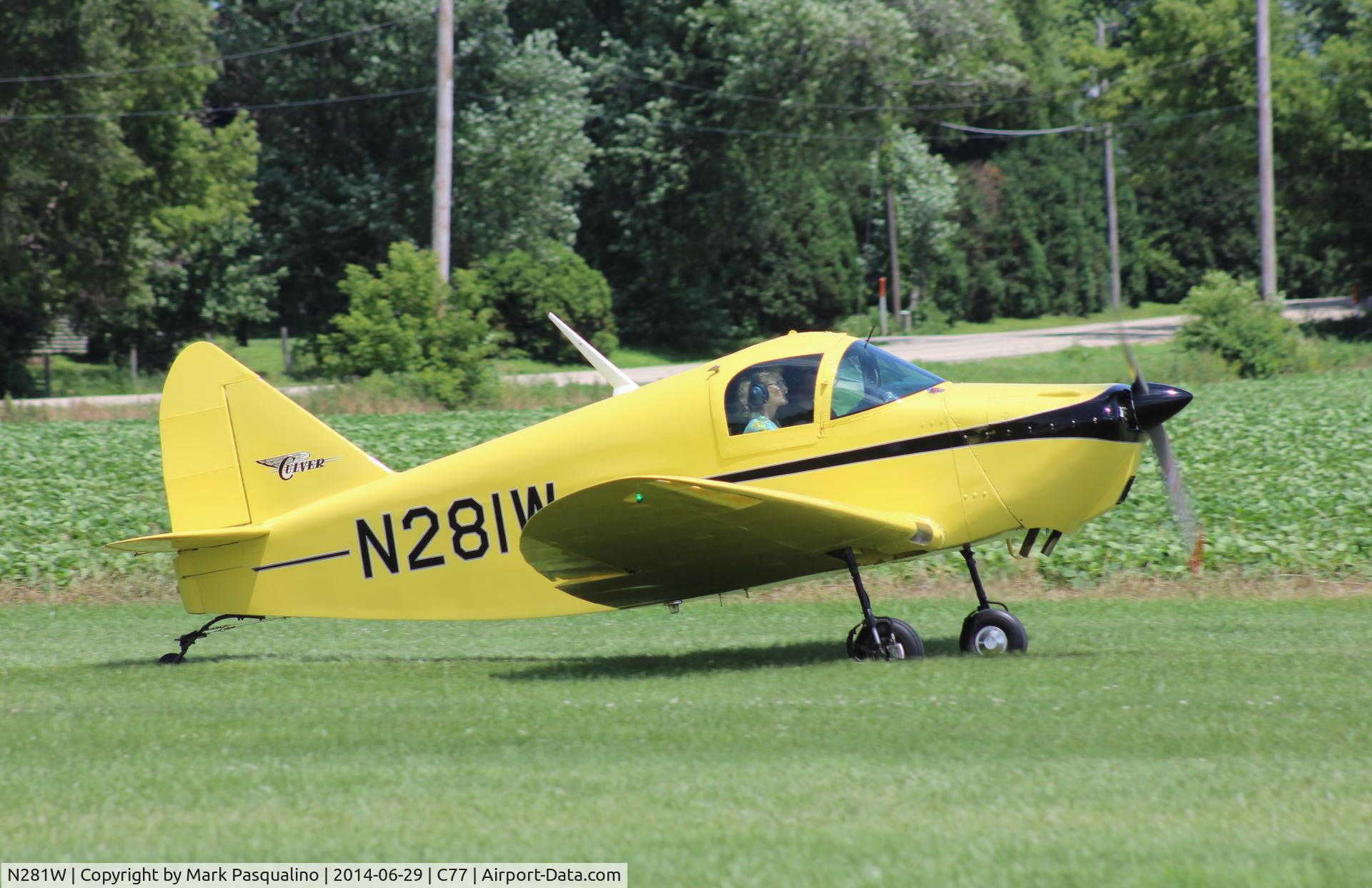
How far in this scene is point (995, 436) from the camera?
9.05 metres

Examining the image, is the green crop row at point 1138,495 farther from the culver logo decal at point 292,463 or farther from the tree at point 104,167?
the tree at point 104,167

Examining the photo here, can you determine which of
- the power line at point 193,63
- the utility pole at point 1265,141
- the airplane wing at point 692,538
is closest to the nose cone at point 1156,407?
the airplane wing at point 692,538

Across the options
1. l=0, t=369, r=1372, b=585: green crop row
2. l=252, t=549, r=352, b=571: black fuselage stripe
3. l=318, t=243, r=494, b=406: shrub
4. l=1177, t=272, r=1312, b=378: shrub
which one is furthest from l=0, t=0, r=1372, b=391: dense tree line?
l=252, t=549, r=352, b=571: black fuselage stripe

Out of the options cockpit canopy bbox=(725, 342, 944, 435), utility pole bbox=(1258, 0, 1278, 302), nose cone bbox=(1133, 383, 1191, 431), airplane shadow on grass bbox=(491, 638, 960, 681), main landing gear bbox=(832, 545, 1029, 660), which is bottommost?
airplane shadow on grass bbox=(491, 638, 960, 681)

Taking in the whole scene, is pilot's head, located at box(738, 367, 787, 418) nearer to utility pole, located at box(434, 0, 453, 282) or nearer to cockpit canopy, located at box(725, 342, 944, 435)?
cockpit canopy, located at box(725, 342, 944, 435)

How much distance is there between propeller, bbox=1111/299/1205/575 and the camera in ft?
28.9

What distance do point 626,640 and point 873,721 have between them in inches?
192

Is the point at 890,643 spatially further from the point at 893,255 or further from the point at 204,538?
the point at 893,255

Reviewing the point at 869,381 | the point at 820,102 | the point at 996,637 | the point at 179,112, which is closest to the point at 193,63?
the point at 179,112

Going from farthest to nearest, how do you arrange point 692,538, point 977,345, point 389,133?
point 389,133 < point 977,345 < point 692,538

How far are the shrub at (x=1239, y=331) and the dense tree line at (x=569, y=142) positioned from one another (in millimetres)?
12699

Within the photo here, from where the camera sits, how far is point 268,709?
A: 8508 mm

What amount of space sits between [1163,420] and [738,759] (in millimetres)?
4014

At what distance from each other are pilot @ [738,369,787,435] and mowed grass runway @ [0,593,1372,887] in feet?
5.68
